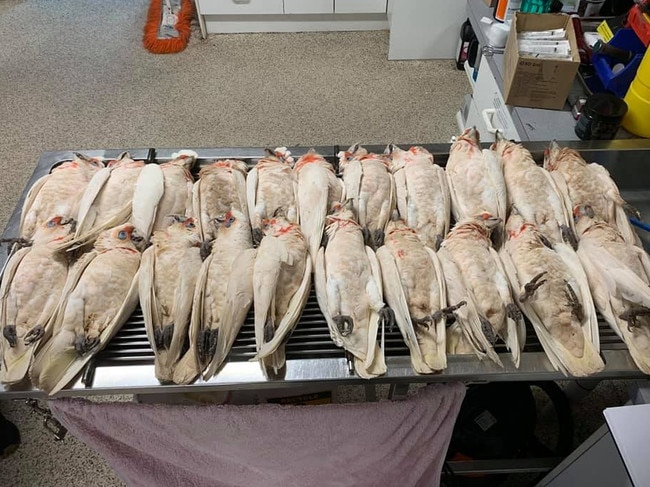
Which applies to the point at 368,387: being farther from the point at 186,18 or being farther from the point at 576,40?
the point at 186,18

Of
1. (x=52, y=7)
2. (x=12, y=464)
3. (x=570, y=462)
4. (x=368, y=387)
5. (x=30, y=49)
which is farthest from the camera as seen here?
(x=52, y=7)

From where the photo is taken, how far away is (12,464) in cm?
169

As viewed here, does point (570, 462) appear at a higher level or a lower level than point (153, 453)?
lower

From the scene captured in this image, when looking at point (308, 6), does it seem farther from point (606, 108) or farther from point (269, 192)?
point (269, 192)

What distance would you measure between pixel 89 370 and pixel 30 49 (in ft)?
10.7

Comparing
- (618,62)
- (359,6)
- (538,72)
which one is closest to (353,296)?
(538,72)

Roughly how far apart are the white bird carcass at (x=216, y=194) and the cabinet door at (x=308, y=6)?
8.07ft

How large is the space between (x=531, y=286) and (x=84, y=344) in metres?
0.95

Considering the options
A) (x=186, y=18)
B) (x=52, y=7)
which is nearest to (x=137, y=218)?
(x=186, y=18)

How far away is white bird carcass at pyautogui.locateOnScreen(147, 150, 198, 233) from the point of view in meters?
1.23

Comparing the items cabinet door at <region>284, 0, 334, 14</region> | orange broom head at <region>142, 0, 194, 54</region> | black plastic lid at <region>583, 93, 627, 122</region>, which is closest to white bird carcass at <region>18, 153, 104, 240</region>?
black plastic lid at <region>583, 93, 627, 122</region>

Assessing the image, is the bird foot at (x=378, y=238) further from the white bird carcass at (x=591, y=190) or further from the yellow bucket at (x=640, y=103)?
the yellow bucket at (x=640, y=103)

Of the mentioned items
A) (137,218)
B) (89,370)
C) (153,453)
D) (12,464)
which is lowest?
(12,464)

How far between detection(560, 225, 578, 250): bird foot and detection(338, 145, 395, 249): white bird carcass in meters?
0.43
